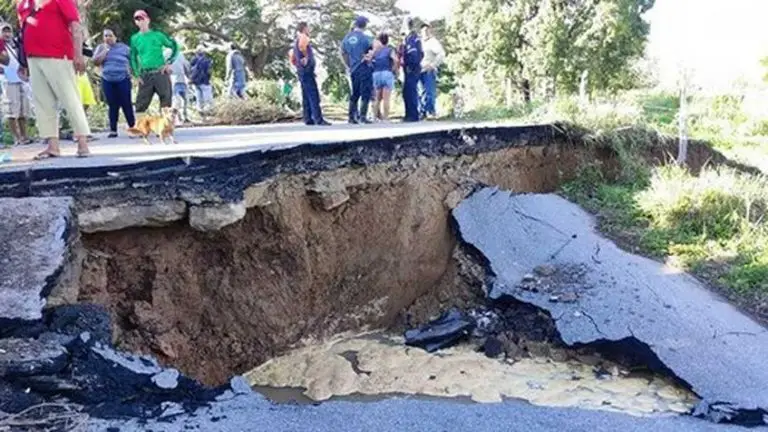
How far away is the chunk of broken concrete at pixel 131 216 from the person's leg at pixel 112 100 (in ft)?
14.8

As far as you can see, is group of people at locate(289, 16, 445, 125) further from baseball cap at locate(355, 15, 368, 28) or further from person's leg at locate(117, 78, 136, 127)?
person's leg at locate(117, 78, 136, 127)

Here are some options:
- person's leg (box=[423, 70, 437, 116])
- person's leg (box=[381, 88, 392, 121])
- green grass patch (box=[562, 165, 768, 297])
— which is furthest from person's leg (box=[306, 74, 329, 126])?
green grass patch (box=[562, 165, 768, 297])

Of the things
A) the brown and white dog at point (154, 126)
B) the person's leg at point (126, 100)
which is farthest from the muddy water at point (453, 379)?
the person's leg at point (126, 100)

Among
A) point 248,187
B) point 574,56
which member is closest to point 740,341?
point 248,187

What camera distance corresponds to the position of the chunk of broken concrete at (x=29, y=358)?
3.21 metres

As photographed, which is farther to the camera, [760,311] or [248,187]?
[760,311]

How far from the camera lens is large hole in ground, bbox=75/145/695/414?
526cm

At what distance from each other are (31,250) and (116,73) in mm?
5576

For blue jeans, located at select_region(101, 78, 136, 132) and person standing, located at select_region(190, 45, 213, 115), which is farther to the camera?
person standing, located at select_region(190, 45, 213, 115)

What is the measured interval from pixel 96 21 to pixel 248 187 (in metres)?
13.8

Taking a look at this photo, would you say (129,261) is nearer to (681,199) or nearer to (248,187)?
(248,187)

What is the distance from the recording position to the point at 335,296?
6684 millimetres

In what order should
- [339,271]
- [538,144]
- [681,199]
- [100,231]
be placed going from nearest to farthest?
[100,231]
[339,271]
[681,199]
[538,144]

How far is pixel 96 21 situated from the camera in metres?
17.3
